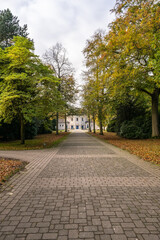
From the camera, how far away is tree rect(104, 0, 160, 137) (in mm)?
9555

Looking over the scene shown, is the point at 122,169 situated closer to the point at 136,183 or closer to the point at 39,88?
the point at 136,183

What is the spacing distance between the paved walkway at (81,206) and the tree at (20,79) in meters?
6.55

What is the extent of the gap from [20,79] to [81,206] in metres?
10.5

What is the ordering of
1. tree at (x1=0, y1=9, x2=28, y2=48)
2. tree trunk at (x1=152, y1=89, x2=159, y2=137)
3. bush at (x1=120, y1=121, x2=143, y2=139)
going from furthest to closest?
1. tree at (x1=0, y1=9, x2=28, y2=48)
2. bush at (x1=120, y1=121, x2=143, y2=139)
3. tree trunk at (x1=152, y1=89, x2=159, y2=137)

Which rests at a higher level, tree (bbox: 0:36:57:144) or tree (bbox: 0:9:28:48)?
tree (bbox: 0:9:28:48)

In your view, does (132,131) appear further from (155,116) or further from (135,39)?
(135,39)

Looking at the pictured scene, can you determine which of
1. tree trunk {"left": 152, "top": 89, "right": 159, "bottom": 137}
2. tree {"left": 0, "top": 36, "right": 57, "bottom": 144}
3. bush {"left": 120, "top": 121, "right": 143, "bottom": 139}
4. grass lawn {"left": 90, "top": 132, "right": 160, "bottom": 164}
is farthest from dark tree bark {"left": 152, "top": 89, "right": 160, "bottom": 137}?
tree {"left": 0, "top": 36, "right": 57, "bottom": 144}

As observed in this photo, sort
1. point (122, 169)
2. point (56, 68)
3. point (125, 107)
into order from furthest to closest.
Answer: point (56, 68) < point (125, 107) < point (122, 169)

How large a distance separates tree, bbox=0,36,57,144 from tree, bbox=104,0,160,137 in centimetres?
600

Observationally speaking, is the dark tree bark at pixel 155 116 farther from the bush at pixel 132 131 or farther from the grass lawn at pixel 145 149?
the grass lawn at pixel 145 149

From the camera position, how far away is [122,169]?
6527 millimetres

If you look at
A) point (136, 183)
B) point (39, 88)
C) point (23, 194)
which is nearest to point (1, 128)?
point (39, 88)

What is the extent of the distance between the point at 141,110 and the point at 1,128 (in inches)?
698

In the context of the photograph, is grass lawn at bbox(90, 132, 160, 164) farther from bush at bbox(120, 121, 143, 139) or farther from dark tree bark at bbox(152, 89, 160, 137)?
bush at bbox(120, 121, 143, 139)
